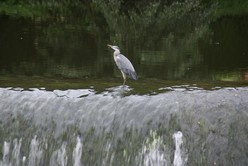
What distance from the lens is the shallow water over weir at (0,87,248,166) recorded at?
7457 millimetres

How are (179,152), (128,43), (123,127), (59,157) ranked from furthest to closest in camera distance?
(128,43)
(59,157)
(123,127)
(179,152)

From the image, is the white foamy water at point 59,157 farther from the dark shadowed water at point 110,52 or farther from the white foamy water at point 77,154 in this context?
the dark shadowed water at point 110,52

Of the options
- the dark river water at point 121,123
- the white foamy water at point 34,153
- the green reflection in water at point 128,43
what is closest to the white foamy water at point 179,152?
the dark river water at point 121,123

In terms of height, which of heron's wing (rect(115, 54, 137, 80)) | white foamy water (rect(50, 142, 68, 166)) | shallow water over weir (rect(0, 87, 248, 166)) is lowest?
white foamy water (rect(50, 142, 68, 166))

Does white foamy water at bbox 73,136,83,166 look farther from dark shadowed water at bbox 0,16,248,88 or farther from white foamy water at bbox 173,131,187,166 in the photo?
dark shadowed water at bbox 0,16,248,88

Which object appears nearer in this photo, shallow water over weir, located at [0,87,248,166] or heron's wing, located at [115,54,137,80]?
shallow water over weir, located at [0,87,248,166]

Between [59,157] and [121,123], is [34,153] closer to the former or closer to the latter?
[59,157]

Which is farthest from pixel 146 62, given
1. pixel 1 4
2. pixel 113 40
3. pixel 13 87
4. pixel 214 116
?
pixel 1 4

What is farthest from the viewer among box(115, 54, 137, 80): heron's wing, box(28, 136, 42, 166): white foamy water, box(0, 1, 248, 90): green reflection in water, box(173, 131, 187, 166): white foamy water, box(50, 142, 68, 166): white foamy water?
box(0, 1, 248, 90): green reflection in water

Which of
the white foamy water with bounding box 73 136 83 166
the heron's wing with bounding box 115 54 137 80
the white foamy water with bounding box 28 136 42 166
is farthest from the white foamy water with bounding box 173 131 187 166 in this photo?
the white foamy water with bounding box 28 136 42 166

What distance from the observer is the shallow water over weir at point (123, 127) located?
7457mm

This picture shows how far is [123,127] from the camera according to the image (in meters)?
7.86

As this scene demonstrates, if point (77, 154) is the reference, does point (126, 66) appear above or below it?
above

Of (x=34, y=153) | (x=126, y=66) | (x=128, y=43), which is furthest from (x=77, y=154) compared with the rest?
(x=128, y=43)
